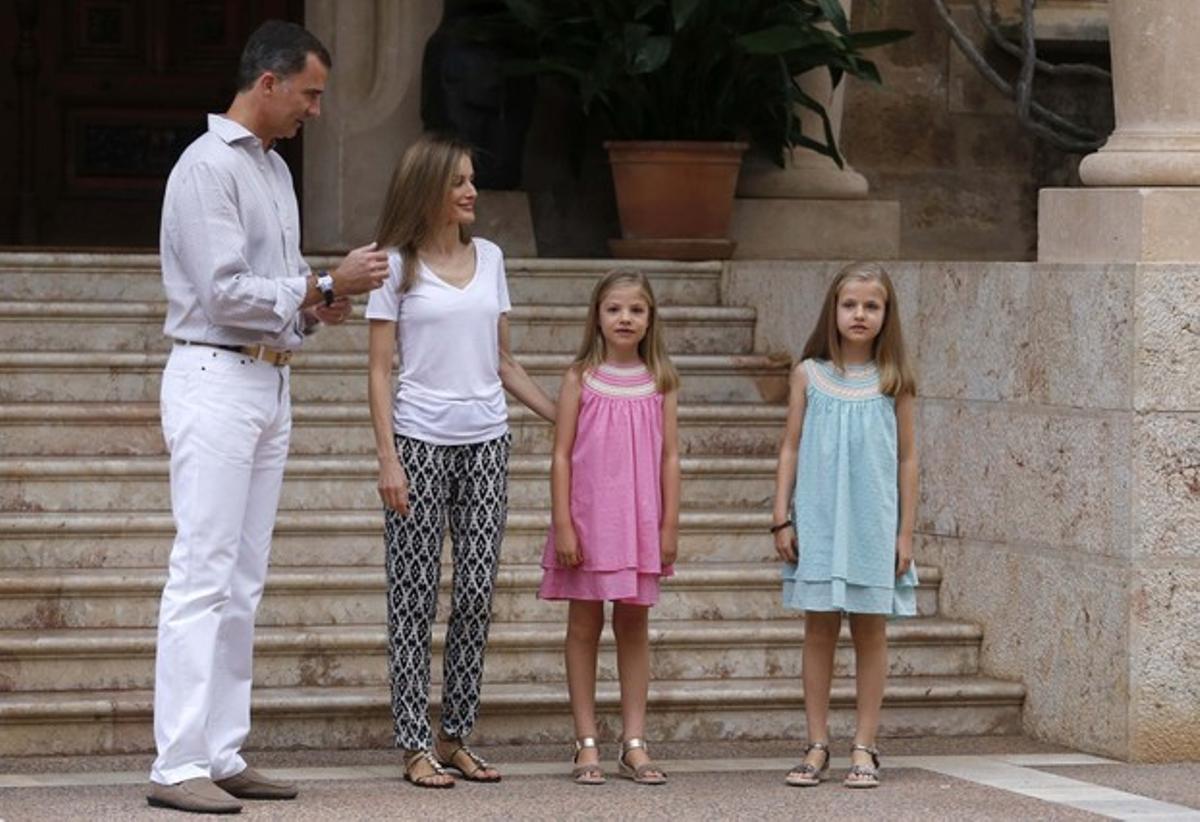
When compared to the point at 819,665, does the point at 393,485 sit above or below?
above

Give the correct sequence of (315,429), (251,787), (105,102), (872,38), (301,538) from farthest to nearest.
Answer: (105,102) < (872,38) < (315,429) < (301,538) < (251,787)

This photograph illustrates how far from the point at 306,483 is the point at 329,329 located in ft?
3.62

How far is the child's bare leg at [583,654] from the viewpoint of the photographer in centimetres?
800

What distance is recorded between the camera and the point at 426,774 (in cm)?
778

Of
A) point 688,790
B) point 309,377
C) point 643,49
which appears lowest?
point 688,790

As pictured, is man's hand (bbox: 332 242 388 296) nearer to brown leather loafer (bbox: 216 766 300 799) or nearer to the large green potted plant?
brown leather loafer (bbox: 216 766 300 799)

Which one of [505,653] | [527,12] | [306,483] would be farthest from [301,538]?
[527,12]

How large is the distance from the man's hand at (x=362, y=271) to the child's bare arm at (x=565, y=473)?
856mm

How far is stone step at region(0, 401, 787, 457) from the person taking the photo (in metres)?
9.73

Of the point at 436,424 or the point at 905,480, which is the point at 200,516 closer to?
the point at 436,424

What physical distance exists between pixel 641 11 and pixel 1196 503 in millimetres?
3857

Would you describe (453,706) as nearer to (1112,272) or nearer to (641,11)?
(1112,272)

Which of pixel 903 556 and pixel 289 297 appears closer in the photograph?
pixel 289 297

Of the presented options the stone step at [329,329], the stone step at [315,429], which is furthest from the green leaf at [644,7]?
the stone step at [315,429]
